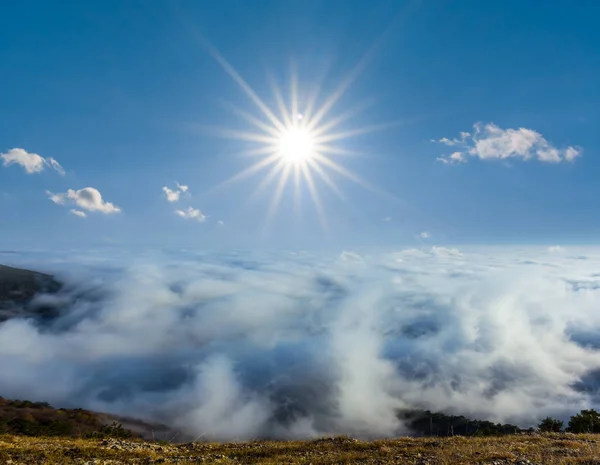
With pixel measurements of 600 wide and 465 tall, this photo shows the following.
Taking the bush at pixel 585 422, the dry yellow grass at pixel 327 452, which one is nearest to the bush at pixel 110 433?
the dry yellow grass at pixel 327 452

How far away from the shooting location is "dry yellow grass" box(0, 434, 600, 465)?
64.8ft

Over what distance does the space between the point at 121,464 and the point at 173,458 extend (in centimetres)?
Answer: 348

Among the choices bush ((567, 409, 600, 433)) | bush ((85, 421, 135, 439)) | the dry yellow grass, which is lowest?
bush ((85, 421, 135, 439))

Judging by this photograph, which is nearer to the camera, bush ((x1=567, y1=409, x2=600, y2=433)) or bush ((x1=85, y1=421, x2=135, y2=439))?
bush ((x1=85, y1=421, x2=135, y2=439))

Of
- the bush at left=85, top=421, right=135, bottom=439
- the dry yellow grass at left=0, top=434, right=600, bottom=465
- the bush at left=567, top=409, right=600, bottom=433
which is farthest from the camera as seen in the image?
the bush at left=567, top=409, right=600, bottom=433

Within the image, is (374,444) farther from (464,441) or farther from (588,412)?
(588,412)

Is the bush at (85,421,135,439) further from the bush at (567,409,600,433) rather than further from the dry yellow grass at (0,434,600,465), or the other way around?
the bush at (567,409,600,433)

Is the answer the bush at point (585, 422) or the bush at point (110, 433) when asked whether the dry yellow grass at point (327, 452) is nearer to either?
the bush at point (110, 433)

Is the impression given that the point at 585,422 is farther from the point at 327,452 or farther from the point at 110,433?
the point at 110,433

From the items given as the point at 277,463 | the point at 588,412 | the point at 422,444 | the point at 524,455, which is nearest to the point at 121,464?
the point at 277,463

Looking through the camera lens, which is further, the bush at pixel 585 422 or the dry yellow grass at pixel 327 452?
the bush at pixel 585 422

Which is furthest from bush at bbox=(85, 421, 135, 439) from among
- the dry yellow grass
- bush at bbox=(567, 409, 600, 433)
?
bush at bbox=(567, 409, 600, 433)

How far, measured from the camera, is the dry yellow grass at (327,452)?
19.8m

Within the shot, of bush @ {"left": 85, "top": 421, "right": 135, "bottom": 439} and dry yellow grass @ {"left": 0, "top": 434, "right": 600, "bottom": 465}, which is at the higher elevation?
dry yellow grass @ {"left": 0, "top": 434, "right": 600, "bottom": 465}
